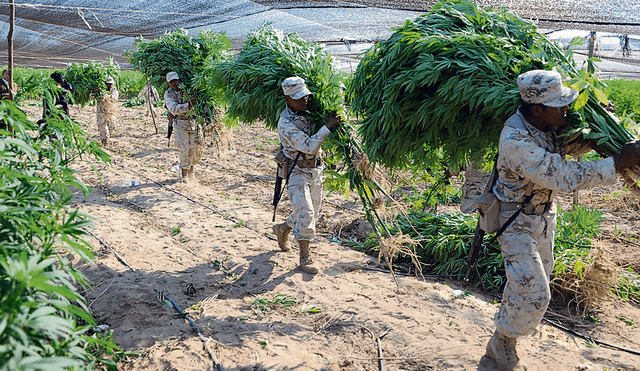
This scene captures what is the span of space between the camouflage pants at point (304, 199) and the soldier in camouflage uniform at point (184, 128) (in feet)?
12.7

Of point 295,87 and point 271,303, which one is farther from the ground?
point 295,87

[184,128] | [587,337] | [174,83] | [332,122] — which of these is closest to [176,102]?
[174,83]

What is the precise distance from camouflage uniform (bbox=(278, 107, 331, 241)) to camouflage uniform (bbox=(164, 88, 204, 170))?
12.4 ft

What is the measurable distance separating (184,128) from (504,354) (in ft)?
21.6

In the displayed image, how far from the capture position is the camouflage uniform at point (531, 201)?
9.07 feet

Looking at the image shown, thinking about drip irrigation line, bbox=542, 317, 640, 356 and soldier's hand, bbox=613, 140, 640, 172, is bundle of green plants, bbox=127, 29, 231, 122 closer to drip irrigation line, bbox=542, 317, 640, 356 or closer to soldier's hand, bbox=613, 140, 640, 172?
drip irrigation line, bbox=542, 317, 640, 356

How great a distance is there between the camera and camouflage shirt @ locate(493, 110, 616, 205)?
2.74m

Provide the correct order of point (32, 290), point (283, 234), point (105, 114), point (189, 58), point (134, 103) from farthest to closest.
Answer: point (134, 103)
point (105, 114)
point (189, 58)
point (283, 234)
point (32, 290)

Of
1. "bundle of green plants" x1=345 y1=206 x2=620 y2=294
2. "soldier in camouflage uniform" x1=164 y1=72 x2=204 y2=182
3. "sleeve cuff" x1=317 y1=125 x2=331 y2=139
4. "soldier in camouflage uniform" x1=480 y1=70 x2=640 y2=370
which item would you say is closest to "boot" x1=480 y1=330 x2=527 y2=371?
"soldier in camouflage uniform" x1=480 y1=70 x2=640 y2=370

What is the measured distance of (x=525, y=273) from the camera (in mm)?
2947

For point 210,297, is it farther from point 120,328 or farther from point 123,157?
point 123,157

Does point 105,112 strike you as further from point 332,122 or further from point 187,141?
point 332,122

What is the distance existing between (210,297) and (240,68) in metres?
2.47

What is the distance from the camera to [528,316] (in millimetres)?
2934
